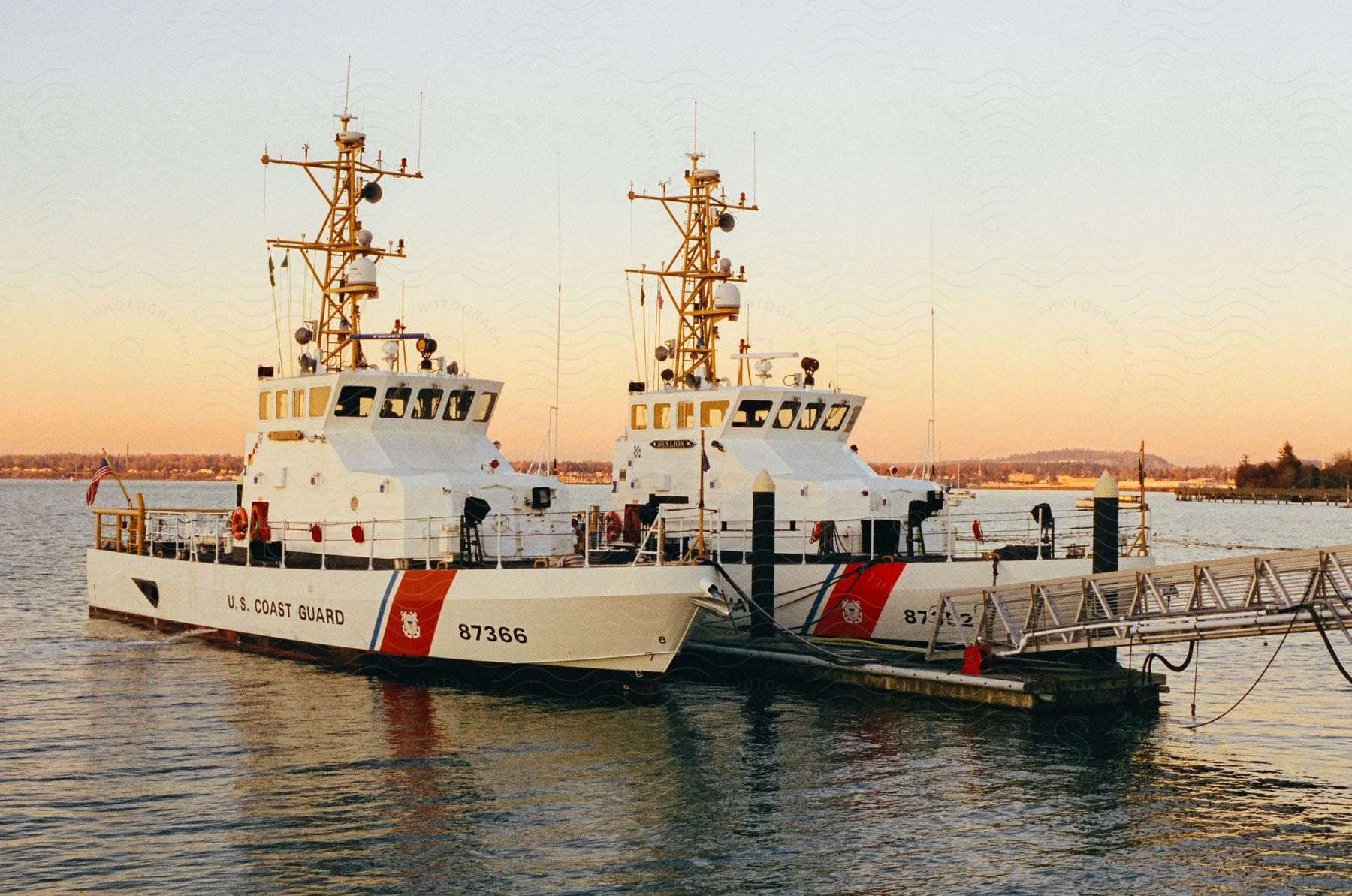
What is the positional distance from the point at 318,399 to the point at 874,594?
12.3m

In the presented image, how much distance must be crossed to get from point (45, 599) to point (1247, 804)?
38.2 meters

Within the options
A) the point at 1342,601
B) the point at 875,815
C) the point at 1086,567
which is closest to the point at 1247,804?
the point at 1342,601

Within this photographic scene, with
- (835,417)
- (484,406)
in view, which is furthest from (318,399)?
(835,417)

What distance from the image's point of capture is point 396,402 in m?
27.6

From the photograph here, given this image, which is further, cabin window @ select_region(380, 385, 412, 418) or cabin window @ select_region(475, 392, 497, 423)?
cabin window @ select_region(475, 392, 497, 423)

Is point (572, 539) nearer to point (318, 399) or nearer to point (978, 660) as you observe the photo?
point (318, 399)

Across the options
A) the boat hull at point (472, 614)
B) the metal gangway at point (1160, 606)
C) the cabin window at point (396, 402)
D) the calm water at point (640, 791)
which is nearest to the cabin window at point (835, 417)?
the metal gangway at point (1160, 606)

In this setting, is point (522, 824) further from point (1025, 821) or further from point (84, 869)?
point (1025, 821)

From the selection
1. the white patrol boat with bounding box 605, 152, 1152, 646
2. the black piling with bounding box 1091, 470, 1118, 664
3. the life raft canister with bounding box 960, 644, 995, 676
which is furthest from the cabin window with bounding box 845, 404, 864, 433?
the life raft canister with bounding box 960, 644, 995, 676

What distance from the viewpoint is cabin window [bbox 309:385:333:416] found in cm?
2734

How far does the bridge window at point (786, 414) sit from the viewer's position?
30.4m

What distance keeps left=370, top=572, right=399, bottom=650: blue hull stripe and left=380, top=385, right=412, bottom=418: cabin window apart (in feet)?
15.4

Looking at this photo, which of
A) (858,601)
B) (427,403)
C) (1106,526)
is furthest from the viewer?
(427,403)

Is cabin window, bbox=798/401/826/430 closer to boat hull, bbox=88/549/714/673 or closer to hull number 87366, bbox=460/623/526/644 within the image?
boat hull, bbox=88/549/714/673
